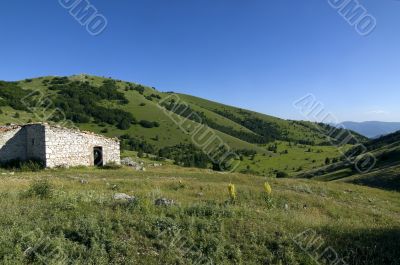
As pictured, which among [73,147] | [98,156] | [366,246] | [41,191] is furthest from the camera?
[98,156]

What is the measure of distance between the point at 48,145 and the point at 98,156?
6211 mm

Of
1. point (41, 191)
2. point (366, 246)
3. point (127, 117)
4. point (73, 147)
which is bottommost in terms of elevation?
point (366, 246)

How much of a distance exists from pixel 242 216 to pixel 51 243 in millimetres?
5212

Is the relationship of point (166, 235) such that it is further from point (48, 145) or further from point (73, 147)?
point (73, 147)

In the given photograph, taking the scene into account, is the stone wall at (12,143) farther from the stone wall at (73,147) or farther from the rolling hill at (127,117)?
the rolling hill at (127,117)

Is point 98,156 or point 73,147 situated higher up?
point 73,147

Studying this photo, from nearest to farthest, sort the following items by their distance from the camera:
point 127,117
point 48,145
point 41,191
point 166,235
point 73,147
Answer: point 166,235 < point 41,191 < point 48,145 < point 73,147 < point 127,117

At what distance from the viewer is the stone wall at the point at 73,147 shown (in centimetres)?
3375

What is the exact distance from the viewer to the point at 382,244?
35.4 ft

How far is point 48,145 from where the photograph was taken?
3347cm

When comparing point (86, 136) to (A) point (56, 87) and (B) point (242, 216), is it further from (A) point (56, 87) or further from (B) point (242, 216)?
(A) point (56, 87)

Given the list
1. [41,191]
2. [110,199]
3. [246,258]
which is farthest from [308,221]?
[41,191]

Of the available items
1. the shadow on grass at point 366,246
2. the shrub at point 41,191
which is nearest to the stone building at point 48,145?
the shrub at point 41,191

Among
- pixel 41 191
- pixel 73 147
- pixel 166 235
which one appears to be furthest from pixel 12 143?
pixel 166 235
